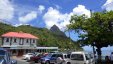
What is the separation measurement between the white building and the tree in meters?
43.0

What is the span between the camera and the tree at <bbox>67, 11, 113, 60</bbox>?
119ft

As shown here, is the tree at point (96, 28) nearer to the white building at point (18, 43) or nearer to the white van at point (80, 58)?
the white van at point (80, 58)

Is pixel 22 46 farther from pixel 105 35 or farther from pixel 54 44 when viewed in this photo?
pixel 105 35

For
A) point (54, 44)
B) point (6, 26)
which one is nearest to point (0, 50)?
point (54, 44)

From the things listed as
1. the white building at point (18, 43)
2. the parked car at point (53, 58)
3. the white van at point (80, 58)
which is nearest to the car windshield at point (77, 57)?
the white van at point (80, 58)

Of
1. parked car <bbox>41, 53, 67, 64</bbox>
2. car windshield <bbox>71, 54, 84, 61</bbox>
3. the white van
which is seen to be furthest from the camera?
parked car <bbox>41, 53, 67, 64</bbox>

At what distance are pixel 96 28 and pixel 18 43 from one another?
51010mm

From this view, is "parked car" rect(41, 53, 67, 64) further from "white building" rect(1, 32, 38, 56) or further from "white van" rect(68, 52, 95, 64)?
"white building" rect(1, 32, 38, 56)

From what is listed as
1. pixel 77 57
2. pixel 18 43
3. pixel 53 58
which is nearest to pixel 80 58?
pixel 77 57

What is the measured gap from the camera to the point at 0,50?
12.6 m

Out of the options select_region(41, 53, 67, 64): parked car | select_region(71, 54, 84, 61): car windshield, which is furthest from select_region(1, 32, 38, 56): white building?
select_region(71, 54, 84, 61): car windshield

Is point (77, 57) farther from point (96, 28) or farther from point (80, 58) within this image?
point (96, 28)

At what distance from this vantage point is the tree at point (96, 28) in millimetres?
36219

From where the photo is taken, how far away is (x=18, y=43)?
84812 millimetres
